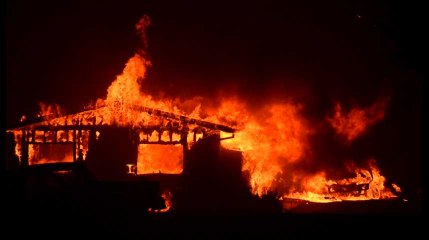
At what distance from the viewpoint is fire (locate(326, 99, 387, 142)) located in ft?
98.6

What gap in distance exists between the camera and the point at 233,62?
31.9 m

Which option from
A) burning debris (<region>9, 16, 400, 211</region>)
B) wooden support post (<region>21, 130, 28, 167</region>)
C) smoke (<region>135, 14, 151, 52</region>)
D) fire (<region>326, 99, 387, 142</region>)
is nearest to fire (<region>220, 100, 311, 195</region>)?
burning debris (<region>9, 16, 400, 211</region>)

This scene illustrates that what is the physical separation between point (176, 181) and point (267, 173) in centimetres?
483

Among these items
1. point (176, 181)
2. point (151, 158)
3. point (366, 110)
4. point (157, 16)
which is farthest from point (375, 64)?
point (176, 181)

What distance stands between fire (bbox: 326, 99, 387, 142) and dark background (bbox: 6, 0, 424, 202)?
60 centimetres

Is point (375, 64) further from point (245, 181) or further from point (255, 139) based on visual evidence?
point (245, 181)

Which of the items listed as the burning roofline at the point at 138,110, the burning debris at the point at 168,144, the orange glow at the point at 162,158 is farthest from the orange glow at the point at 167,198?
the orange glow at the point at 162,158

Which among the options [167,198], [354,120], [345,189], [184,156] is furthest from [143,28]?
[345,189]

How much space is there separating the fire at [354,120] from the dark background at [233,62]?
60cm

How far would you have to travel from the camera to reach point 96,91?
1187 inches

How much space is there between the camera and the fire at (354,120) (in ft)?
98.6

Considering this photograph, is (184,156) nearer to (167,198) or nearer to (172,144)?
(172,144)

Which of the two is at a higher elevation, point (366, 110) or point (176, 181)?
point (366, 110)

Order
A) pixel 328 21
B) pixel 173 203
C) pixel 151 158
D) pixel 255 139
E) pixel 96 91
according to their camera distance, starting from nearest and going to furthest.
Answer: pixel 173 203 → pixel 255 139 → pixel 151 158 → pixel 96 91 → pixel 328 21
